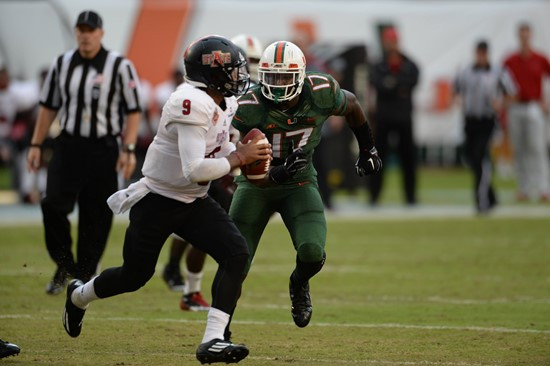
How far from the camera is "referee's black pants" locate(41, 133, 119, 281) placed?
26.8 feet

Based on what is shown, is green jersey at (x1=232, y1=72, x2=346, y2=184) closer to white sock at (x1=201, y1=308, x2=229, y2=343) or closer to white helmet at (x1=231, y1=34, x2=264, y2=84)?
white sock at (x1=201, y1=308, x2=229, y2=343)

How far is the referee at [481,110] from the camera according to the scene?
1416cm

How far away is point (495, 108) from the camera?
14.4 metres

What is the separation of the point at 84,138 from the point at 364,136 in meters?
2.26

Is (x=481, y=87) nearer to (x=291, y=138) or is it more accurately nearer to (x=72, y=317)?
(x=291, y=138)

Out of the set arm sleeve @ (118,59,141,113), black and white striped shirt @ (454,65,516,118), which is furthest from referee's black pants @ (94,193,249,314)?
black and white striped shirt @ (454,65,516,118)

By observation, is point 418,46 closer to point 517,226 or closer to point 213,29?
point 213,29

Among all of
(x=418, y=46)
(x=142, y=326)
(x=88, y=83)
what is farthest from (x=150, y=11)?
(x=142, y=326)

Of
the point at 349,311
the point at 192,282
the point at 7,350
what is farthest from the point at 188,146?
the point at 349,311

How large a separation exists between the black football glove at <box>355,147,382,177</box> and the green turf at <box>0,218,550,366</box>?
91cm

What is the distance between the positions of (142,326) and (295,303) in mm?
963

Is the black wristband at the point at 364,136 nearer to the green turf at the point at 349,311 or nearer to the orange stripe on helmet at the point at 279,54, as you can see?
the orange stripe on helmet at the point at 279,54

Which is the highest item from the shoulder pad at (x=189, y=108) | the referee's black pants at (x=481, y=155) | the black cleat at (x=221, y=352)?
the shoulder pad at (x=189, y=108)

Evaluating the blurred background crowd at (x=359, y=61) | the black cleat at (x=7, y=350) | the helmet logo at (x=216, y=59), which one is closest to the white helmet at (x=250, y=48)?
the helmet logo at (x=216, y=59)
